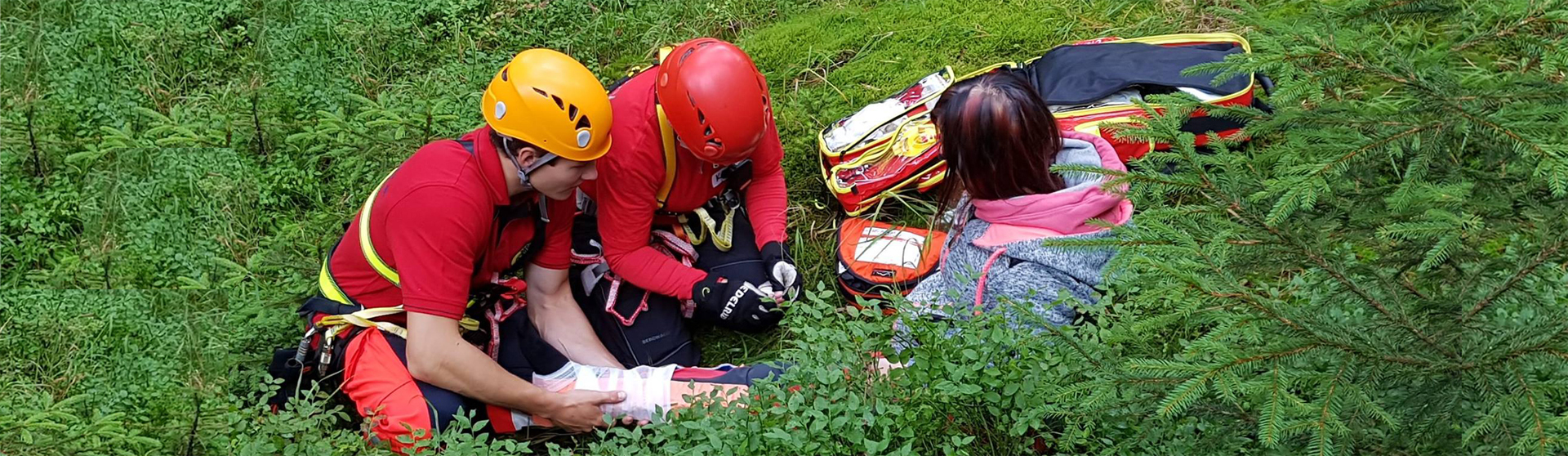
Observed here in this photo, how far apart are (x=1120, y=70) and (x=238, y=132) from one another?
3.92 m

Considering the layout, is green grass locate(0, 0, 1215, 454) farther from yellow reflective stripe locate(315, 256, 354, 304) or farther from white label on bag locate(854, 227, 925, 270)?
yellow reflective stripe locate(315, 256, 354, 304)

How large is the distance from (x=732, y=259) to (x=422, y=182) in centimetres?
132

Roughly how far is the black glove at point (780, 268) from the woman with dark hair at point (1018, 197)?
0.73m

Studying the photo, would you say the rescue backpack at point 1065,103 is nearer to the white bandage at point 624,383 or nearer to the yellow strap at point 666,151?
the yellow strap at point 666,151

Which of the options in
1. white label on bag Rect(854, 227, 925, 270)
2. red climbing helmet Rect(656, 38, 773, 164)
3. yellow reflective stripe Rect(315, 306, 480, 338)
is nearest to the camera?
red climbing helmet Rect(656, 38, 773, 164)

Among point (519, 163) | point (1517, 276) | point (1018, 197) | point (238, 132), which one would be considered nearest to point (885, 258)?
Answer: point (1018, 197)

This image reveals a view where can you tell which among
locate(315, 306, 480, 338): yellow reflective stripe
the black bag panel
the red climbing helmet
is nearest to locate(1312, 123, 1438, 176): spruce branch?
the red climbing helmet

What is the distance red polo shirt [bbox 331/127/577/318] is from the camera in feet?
10.1

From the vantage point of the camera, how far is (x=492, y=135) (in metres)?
3.22

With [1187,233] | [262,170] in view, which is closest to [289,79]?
[262,170]

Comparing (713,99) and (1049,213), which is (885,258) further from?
(713,99)

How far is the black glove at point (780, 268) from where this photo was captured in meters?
3.95

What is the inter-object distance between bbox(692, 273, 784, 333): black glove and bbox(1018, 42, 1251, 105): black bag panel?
4.50 feet

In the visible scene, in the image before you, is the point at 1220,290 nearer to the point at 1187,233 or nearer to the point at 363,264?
the point at 1187,233
